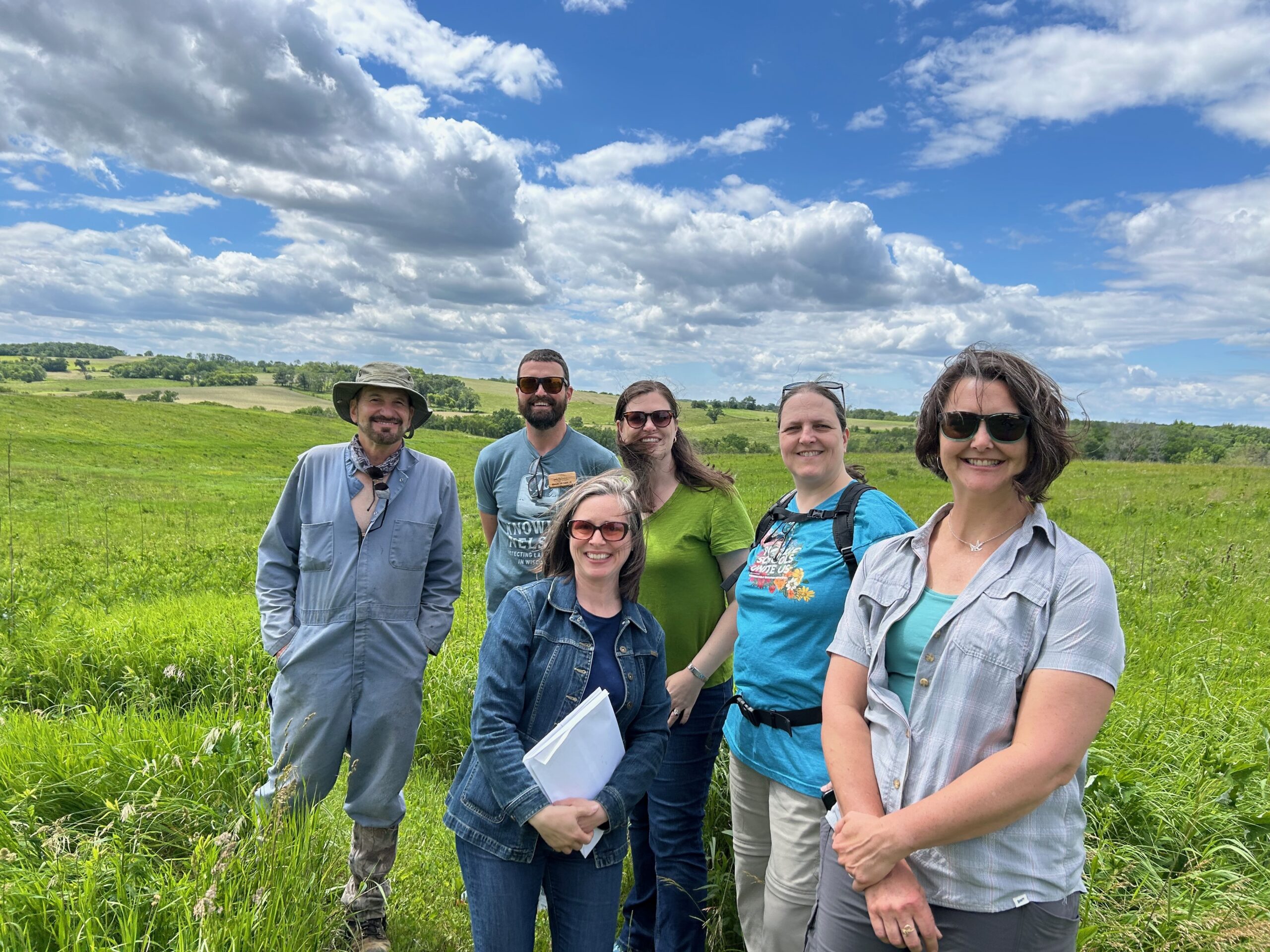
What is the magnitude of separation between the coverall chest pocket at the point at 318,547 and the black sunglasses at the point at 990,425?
288 cm

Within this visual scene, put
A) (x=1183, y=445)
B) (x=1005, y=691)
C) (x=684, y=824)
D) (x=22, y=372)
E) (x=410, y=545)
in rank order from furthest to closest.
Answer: (x=22, y=372) → (x=1183, y=445) → (x=410, y=545) → (x=684, y=824) → (x=1005, y=691)

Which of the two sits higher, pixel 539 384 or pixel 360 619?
pixel 539 384

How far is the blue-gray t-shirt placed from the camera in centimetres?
418

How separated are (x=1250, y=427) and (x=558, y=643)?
104671 millimetres

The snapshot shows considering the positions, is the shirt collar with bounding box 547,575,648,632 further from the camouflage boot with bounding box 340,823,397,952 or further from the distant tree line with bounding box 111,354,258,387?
the distant tree line with bounding box 111,354,258,387

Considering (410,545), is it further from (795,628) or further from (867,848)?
(867,848)

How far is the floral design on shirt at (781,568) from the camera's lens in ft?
9.12

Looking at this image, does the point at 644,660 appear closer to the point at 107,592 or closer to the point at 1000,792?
the point at 1000,792

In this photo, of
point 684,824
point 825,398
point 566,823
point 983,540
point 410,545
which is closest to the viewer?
point 983,540

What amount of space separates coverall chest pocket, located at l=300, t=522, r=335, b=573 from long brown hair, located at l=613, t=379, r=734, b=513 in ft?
4.90

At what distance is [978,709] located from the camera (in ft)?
6.24

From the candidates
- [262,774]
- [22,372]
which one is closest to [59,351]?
[22,372]

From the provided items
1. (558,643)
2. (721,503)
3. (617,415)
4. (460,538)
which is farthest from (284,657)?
(721,503)

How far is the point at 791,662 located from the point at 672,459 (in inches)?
49.1
